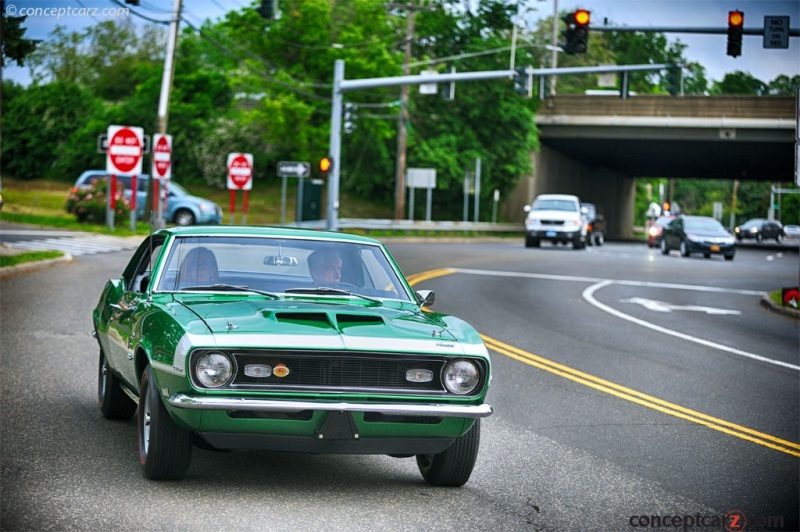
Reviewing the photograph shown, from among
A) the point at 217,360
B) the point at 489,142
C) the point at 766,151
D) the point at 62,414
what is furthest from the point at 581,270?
the point at 766,151

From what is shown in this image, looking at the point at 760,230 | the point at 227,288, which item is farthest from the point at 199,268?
the point at 760,230

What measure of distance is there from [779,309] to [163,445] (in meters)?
17.5

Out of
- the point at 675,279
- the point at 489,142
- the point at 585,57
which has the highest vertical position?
the point at 585,57

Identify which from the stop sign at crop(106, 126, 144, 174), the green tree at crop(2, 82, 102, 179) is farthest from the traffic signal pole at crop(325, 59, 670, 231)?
the green tree at crop(2, 82, 102, 179)

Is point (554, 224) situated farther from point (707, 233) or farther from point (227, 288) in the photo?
point (227, 288)

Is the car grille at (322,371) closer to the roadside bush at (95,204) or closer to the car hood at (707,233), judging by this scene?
the roadside bush at (95,204)

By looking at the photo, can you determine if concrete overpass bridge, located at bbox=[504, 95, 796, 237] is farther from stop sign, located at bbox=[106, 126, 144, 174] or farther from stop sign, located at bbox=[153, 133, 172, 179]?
stop sign, located at bbox=[106, 126, 144, 174]

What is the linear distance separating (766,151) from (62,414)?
59299mm

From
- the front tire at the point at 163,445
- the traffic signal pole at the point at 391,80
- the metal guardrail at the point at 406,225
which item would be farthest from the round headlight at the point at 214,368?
the metal guardrail at the point at 406,225

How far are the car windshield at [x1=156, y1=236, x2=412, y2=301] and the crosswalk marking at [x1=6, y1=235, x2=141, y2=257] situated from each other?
64.9 ft

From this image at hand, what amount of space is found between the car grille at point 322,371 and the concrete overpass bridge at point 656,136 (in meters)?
49.0

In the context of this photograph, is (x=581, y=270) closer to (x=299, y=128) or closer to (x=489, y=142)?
(x=299, y=128)

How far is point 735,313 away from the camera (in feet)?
70.8

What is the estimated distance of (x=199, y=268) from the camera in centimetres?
790
